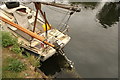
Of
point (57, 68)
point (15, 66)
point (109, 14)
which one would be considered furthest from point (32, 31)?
point (109, 14)

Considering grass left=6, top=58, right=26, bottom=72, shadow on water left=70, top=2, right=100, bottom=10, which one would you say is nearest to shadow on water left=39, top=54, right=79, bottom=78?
grass left=6, top=58, right=26, bottom=72

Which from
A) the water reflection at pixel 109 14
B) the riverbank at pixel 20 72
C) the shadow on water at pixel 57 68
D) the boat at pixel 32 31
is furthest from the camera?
the water reflection at pixel 109 14

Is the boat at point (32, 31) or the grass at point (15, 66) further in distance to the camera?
the boat at point (32, 31)

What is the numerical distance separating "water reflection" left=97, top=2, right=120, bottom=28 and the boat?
9115 mm

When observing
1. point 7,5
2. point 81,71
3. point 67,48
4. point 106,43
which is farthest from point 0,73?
point 106,43

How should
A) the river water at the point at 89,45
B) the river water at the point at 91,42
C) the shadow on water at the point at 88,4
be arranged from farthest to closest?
the shadow on water at the point at 88,4 < the river water at the point at 91,42 < the river water at the point at 89,45

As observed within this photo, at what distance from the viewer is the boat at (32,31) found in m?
15.0

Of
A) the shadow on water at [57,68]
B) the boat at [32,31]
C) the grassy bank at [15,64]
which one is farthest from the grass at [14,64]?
the shadow on water at [57,68]

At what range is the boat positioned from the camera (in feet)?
49.1

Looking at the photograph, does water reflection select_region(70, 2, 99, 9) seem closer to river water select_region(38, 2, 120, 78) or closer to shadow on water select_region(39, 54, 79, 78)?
river water select_region(38, 2, 120, 78)

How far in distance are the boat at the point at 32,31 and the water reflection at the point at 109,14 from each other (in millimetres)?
9115

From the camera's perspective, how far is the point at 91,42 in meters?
19.2

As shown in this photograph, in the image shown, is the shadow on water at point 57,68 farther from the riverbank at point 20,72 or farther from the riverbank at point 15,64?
the riverbank at point 20,72

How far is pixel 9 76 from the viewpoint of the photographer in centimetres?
1011
